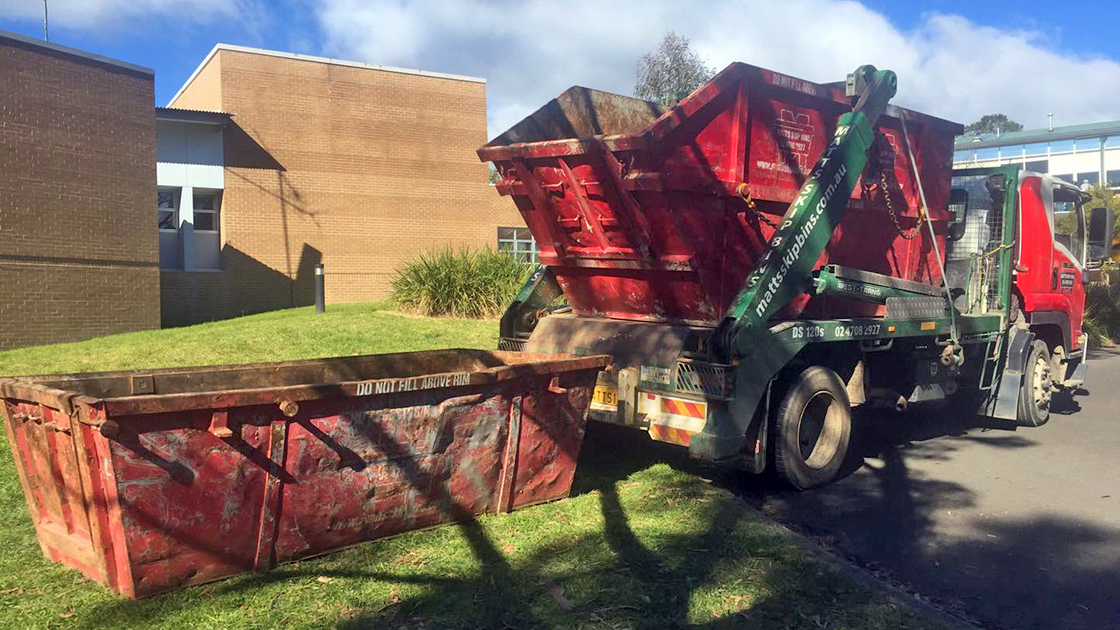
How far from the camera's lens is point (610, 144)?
6094 millimetres

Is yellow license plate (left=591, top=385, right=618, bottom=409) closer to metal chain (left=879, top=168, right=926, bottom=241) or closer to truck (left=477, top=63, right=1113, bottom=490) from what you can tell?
truck (left=477, top=63, right=1113, bottom=490)

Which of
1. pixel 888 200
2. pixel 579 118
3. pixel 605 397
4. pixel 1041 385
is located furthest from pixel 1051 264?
pixel 605 397

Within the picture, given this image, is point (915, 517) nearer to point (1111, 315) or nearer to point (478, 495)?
point (478, 495)

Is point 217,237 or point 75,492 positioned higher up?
point 217,237

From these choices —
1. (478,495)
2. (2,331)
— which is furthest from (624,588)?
(2,331)

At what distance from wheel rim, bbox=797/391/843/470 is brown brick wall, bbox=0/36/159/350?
12.8 m

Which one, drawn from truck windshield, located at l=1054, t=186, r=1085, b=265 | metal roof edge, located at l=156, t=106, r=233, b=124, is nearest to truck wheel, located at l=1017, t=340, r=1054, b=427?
truck windshield, located at l=1054, t=186, r=1085, b=265

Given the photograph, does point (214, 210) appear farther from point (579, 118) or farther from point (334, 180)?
point (579, 118)

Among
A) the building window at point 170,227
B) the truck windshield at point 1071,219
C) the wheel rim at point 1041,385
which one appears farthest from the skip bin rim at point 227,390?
the building window at point 170,227

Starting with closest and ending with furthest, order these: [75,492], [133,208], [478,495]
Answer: [75,492]
[478,495]
[133,208]

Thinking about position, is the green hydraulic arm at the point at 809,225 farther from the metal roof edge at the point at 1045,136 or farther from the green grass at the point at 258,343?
the metal roof edge at the point at 1045,136

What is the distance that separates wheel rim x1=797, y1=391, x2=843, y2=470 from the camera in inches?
263

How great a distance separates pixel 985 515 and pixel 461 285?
1063 centimetres

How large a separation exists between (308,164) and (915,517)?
20846 millimetres
